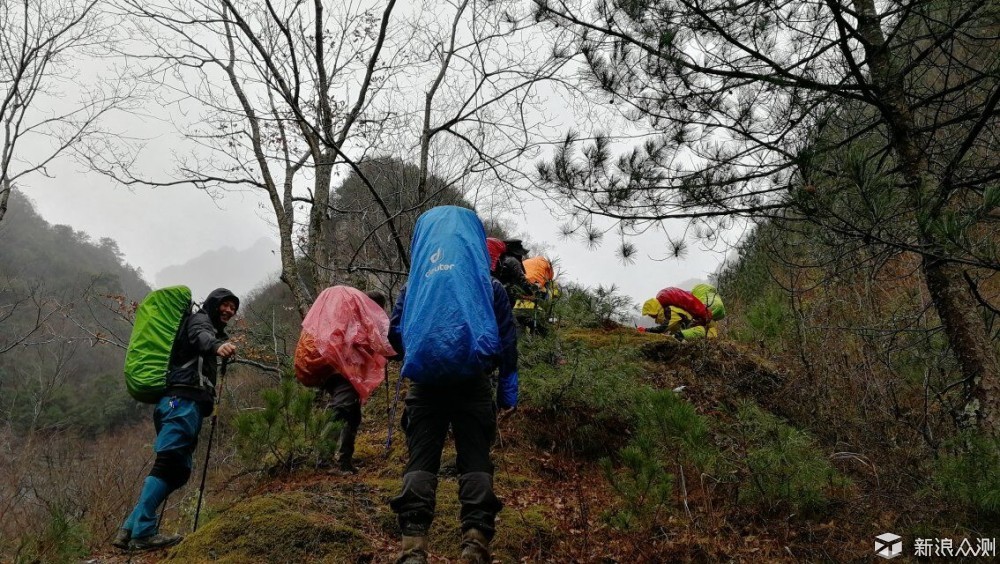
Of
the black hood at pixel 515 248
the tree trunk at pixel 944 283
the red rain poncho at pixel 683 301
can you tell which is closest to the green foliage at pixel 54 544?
the black hood at pixel 515 248

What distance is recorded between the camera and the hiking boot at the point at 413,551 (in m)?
2.65

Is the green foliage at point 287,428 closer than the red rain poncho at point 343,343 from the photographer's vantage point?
Yes

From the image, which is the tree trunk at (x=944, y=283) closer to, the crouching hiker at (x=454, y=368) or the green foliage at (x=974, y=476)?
the green foliage at (x=974, y=476)

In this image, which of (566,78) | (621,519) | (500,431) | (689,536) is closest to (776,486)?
(689,536)

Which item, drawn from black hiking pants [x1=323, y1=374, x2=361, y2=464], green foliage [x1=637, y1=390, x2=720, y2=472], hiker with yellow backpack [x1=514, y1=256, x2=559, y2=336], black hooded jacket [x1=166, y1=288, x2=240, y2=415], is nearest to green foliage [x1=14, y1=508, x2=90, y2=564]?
black hooded jacket [x1=166, y1=288, x2=240, y2=415]

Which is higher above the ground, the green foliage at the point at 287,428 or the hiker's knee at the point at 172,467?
the green foliage at the point at 287,428

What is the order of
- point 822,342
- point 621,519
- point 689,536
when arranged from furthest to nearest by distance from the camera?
point 822,342 → point 689,536 → point 621,519

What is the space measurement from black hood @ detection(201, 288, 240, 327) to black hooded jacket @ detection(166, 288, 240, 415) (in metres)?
0.08

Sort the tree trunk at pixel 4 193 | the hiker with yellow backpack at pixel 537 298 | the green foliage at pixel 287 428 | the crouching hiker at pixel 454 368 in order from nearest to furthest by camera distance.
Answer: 1. the crouching hiker at pixel 454 368
2. the green foliage at pixel 287 428
3. the hiker with yellow backpack at pixel 537 298
4. the tree trunk at pixel 4 193

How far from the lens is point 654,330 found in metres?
8.67

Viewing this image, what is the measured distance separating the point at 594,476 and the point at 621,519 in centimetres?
182

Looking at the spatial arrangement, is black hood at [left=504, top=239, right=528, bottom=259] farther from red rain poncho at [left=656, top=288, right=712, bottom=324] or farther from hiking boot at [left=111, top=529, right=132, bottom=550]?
hiking boot at [left=111, top=529, right=132, bottom=550]

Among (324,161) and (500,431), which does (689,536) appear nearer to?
(500,431)

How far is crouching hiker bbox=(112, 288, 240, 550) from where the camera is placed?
3.94 meters
